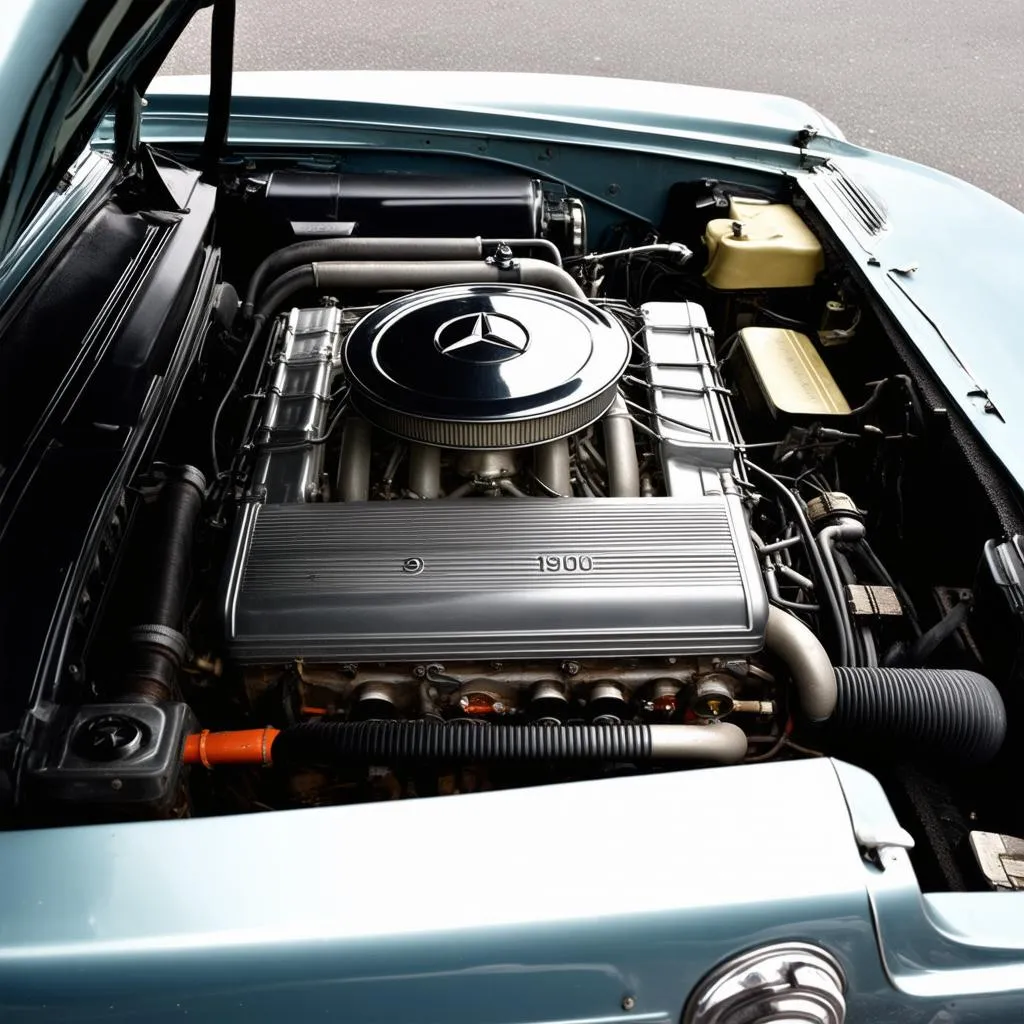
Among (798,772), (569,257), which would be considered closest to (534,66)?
(569,257)

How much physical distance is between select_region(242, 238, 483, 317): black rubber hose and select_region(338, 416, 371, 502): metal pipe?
0.55 metres

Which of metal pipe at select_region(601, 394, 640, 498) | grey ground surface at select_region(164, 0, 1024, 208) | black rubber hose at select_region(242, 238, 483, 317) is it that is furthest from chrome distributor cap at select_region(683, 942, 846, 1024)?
grey ground surface at select_region(164, 0, 1024, 208)

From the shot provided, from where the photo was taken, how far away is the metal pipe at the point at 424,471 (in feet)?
4.40

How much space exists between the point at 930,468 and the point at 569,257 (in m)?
0.95

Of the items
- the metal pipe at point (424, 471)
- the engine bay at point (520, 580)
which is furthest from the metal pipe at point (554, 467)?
the metal pipe at point (424, 471)

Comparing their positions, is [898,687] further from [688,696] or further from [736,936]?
[736,936]

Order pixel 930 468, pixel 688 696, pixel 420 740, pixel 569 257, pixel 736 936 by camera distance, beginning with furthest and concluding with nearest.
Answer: pixel 569 257
pixel 930 468
pixel 688 696
pixel 420 740
pixel 736 936

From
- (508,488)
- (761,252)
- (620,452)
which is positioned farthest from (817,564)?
(761,252)

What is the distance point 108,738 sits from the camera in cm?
93

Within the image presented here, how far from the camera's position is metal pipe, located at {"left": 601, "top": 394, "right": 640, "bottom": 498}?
1362 mm

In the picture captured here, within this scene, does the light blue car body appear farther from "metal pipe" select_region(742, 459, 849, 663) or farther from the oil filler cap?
"metal pipe" select_region(742, 459, 849, 663)

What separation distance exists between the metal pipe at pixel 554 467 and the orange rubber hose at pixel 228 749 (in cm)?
55

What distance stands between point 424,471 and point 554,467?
0.20 m

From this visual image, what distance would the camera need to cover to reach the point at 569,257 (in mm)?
2027
